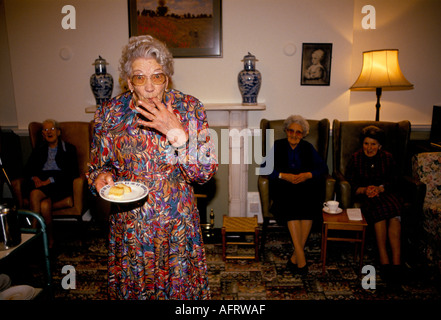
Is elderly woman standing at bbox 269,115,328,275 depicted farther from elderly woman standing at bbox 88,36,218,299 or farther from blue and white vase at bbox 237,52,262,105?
elderly woman standing at bbox 88,36,218,299

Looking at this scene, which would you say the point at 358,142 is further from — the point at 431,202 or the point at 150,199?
the point at 150,199

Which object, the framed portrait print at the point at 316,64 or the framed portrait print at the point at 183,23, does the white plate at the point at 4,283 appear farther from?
the framed portrait print at the point at 316,64

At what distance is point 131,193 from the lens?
1.25 m

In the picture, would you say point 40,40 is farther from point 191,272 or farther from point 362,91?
point 362,91

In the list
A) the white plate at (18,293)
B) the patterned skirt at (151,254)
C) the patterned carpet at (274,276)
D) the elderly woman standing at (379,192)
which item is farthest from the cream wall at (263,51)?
the white plate at (18,293)

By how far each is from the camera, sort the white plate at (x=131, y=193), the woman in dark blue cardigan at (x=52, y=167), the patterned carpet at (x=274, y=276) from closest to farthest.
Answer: the white plate at (x=131, y=193)
the patterned carpet at (x=274, y=276)
the woman in dark blue cardigan at (x=52, y=167)

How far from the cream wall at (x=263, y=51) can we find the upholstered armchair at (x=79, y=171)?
309 millimetres

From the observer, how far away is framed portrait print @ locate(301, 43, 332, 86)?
3.31 meters

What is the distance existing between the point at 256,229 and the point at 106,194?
1707mm

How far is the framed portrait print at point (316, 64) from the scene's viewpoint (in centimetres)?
331

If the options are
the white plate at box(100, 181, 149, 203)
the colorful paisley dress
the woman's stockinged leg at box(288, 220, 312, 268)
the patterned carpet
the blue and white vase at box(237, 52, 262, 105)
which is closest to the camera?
the white plate at box(100, 181, 149, 203)

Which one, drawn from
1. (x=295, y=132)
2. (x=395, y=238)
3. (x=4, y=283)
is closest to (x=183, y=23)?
(x=295, y=132)

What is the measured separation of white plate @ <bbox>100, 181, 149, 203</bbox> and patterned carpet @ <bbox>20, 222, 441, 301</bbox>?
1385 millimetres

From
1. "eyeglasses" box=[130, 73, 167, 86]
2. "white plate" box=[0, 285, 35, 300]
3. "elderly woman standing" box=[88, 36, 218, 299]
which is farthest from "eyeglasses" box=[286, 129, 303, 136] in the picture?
"white plate" box=[0, 285, 35, 300]
